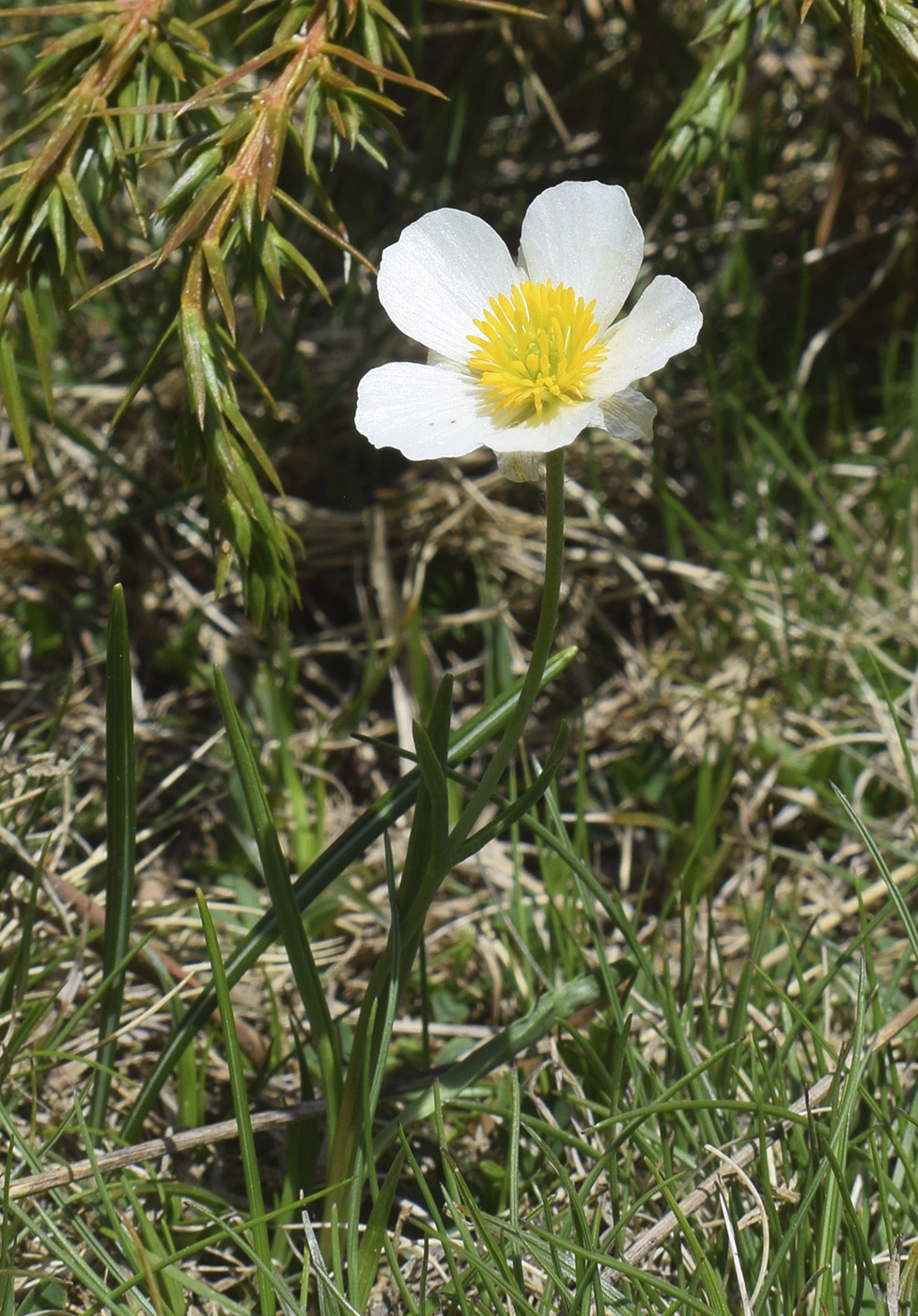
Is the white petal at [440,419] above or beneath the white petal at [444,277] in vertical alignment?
beneath

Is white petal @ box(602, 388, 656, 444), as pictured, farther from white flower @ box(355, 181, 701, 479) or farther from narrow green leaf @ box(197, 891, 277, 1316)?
narrow green leaf @ box(197, 891, 277, 1316)

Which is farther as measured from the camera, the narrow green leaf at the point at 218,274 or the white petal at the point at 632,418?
the narrow green leaf at the point at 218,274

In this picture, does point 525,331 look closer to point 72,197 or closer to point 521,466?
point 521,466

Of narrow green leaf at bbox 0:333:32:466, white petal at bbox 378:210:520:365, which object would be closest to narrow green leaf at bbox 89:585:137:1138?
narrow green leaf at bbox 0:333:32:466

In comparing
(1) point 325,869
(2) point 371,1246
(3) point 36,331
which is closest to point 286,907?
(1) point 325,869

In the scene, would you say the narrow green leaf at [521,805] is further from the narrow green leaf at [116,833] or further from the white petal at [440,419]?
the narrow green leaf at [116,833]

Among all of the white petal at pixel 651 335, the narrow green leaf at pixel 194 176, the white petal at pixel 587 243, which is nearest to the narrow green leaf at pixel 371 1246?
the white petal at pixel 651 335
